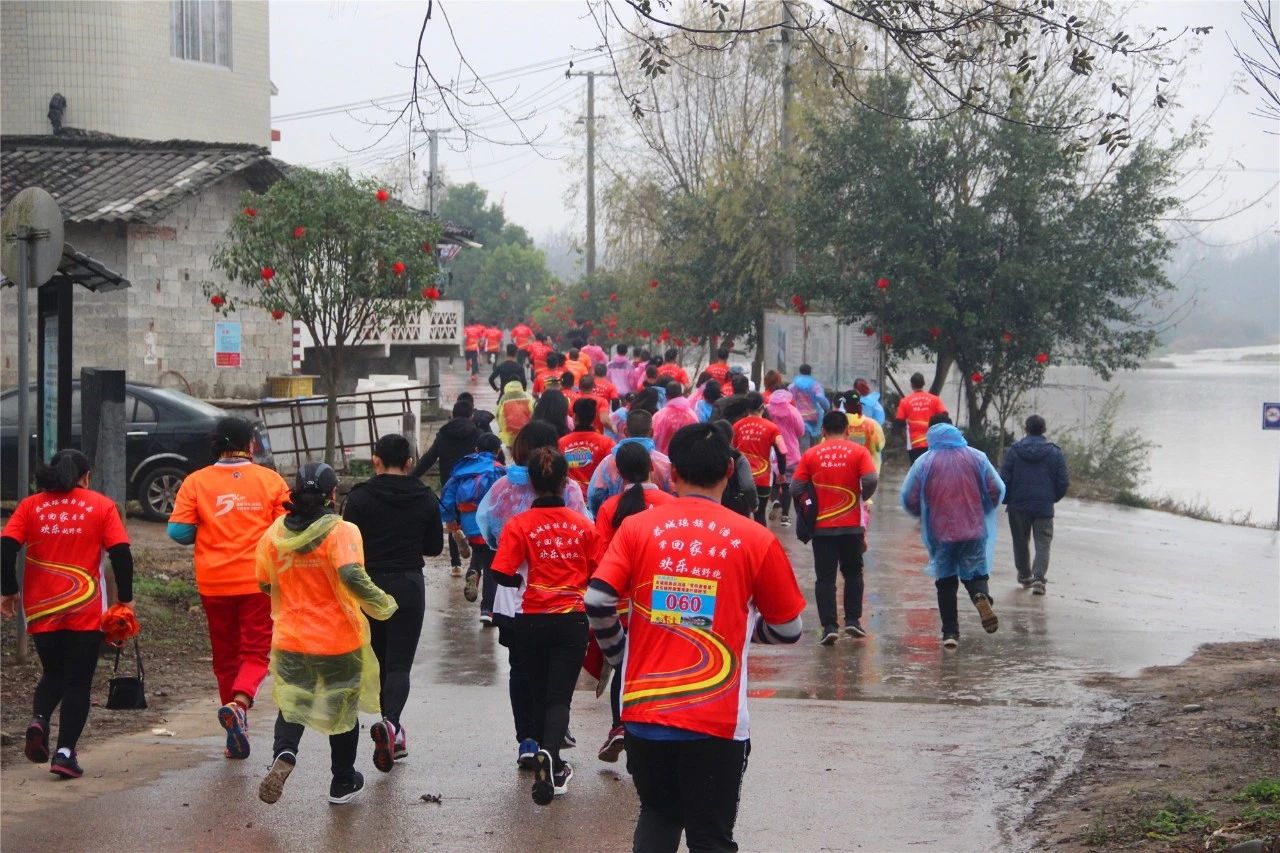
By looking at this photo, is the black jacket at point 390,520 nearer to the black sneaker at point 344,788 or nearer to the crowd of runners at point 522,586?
the crowd of runners at point 522,586

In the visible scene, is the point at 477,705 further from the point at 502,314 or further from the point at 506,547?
the point at 502,314

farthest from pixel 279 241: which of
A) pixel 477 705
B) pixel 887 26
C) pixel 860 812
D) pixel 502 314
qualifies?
pixel 502 314

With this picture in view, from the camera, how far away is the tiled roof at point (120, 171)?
20.6 m

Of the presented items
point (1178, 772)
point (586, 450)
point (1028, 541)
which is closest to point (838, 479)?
point (586, 450)

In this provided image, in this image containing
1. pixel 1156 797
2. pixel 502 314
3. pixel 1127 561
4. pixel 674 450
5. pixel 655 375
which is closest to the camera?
pixel 674 450

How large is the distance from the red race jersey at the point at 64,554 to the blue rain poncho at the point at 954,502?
5873 millimetres

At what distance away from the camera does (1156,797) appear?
643 cm

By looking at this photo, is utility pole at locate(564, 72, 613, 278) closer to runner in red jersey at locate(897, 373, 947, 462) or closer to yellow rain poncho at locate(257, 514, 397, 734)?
runner in red jersey at locate(897, 373, 947, 462)

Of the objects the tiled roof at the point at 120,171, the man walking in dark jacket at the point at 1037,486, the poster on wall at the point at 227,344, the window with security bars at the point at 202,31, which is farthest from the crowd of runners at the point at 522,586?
the window with security bars at the point at 202,31

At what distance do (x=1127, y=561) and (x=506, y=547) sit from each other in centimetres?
1205

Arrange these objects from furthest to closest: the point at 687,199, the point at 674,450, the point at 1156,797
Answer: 1. the point at 687,199
2. the point at 1156,797
3. the point at 674,450

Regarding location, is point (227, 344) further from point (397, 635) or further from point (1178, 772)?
point (1178, 772)

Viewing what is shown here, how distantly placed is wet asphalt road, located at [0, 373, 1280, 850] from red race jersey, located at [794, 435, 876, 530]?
98 centimetres

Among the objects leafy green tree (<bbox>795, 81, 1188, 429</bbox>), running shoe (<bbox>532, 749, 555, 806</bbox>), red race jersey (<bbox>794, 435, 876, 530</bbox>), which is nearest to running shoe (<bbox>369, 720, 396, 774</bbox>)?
running shoe (<bbox>532, 749, 555, 806</bbox>)
